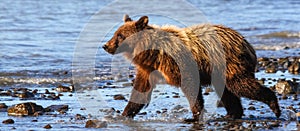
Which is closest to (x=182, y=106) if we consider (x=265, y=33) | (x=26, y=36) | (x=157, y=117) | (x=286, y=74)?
(x=157, y=117)

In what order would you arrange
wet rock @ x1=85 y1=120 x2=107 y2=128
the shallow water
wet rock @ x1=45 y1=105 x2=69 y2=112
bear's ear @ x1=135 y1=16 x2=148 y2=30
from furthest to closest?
the shallow water
wet rock @ x1=45 y1=105 x2=69 y2=112
bear's ear @ x1=135 y1=16 x2=148 y2=30
wet rock @ x1=85 y1=120 x2=107 y2=128

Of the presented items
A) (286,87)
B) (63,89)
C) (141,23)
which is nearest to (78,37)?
(63,89)

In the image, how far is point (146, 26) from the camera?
866 cm

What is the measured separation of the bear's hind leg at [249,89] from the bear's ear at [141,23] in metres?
1.31

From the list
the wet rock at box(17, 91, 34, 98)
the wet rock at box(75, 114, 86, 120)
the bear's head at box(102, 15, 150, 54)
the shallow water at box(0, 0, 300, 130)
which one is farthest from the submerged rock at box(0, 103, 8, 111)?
the bear's head at box(102, 15, 150, 54)

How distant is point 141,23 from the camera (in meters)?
8.58

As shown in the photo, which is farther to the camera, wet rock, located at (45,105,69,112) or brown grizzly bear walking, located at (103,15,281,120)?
wet rock, located at (45,105,69,112)

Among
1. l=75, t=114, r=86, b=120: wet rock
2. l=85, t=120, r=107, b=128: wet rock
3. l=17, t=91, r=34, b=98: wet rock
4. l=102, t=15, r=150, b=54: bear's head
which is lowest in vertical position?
l=85, t=120, r=107, b=128: wet rock

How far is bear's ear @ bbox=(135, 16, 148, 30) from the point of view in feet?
28.0

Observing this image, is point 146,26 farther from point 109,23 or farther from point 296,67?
point 109,23

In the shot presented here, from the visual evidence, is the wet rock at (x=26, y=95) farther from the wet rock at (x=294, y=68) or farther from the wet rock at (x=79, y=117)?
the wet rock at (x=294, y=68)

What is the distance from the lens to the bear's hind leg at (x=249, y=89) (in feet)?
27.3

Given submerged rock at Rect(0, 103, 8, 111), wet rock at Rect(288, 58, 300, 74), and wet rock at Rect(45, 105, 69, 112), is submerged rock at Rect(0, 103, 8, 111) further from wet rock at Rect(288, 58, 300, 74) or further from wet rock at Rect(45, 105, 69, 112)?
wet rock at Rect(288, 58, 300, 74)

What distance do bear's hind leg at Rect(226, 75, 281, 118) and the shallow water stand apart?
0.46 metres
